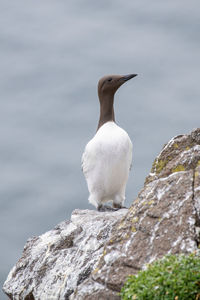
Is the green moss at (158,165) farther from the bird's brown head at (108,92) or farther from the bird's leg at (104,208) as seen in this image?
the bird's brown head at (108,92)

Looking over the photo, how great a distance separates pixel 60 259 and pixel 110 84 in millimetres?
4420

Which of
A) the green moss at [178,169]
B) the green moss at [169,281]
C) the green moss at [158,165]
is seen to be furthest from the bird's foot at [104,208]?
the green moss at [169,281]

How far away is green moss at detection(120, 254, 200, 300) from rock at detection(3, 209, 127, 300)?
2.46 m

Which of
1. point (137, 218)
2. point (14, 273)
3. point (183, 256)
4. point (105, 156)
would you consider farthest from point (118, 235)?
point (105, 156)

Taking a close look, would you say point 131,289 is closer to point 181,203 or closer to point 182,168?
point 181,203

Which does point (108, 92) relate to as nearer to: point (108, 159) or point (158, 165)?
point (108, 159)

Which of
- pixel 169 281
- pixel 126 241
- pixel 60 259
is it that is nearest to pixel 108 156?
pixel 60 259

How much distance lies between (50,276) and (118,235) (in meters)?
2.20

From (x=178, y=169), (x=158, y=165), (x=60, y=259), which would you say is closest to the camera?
(x=178, y=169)

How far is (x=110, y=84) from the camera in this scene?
13.5m

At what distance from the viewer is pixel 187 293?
6.84 m

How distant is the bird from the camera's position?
12680mm

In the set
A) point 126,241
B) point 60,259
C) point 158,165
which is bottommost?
point 126,241

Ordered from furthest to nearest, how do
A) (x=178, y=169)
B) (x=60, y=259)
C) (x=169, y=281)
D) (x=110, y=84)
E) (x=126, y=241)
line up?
(x=110, y=84)
(x=60, y=259)
(x=178, y=169)
(x=126, y=241)
(x=169, y=281)
